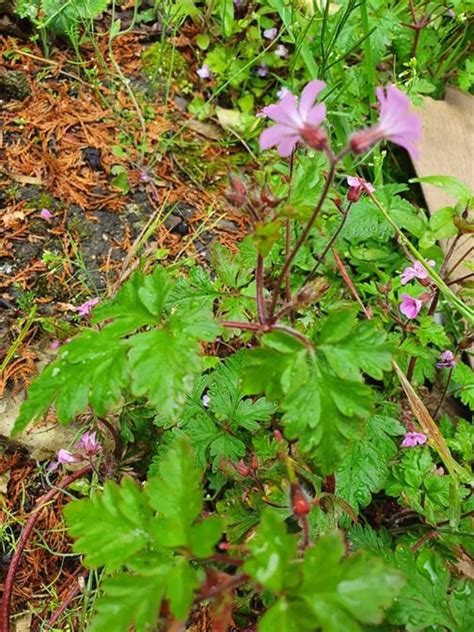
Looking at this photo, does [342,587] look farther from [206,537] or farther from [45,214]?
[45,214]

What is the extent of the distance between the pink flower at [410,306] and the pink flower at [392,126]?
81cm

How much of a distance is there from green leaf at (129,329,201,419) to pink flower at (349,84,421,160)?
0.47m

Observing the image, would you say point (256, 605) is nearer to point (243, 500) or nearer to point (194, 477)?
point (243, 500)

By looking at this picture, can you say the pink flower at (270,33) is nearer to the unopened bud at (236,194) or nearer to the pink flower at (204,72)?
the pink flower at (204,72)

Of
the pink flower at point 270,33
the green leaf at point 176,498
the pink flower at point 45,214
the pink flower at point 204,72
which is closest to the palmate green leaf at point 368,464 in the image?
the green leaf at point 176,498

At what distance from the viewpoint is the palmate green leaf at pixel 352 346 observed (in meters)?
1.17

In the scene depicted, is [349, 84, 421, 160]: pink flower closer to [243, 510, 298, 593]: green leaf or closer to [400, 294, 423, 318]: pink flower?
[243, 510, 298, 593]: green leaf

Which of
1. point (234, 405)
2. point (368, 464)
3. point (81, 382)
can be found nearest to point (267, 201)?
point (81, 382)

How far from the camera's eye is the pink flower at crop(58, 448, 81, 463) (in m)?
1.78

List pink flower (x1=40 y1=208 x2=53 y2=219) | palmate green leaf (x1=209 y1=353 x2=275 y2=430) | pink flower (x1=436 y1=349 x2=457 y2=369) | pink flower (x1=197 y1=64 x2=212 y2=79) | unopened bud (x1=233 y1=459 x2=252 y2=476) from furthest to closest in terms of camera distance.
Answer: pink flower (x1=197 y1=64 x2=212 y2=79)
pink flower (x1=40 y1=208 x2=53 y2=219)
pink flower (x1=436 y1=349 x2=457 y2=369)
palmate green leaf (x1=209 y1=353 x2=275 y2=430)
unopened bud (x1=233 y1=459 x2=252 y2=476)

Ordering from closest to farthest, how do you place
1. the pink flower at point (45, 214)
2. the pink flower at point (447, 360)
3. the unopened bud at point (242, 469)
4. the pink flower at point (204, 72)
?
the unopened bud at point (242, 469), the pink flower at point (447, 360), the pink flower at point (45, 214), the pink flower at point (204, 72)

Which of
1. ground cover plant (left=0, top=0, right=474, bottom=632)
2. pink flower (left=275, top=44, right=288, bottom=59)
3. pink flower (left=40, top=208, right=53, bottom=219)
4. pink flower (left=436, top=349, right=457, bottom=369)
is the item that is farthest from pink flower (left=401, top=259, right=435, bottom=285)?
pink flower (left=275, top=44, right=288, bottom=59)

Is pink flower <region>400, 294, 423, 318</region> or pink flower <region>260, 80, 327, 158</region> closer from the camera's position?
pink flower <region>260, 80, 327, 158</region>

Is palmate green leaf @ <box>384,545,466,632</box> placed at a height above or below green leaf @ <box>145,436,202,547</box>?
below
